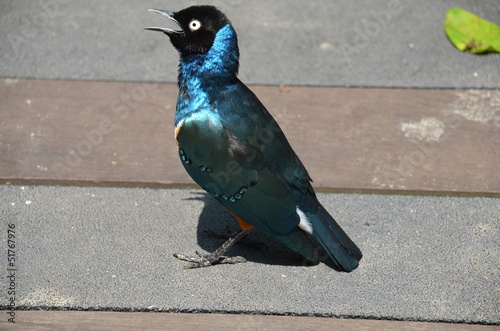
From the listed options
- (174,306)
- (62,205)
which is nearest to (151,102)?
(62,205)

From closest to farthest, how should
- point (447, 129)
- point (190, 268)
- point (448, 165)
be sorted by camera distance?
point (190, 268) → point (448, 165) → point (447, 129)

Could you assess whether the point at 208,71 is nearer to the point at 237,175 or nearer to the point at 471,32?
the point at 237,175

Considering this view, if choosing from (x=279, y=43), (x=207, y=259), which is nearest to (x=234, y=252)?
(x=207, y=259)

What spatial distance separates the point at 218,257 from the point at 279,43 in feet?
8.37

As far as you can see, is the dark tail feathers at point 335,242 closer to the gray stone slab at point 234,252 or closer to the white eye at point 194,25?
the gray stone slab at point 234,252

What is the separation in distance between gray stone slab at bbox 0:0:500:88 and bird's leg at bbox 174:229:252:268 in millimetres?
1799

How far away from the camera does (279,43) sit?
550 cm

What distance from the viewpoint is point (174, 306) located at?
3.25 meters

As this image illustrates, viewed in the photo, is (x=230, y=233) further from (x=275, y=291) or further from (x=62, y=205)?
(x=62, y=205)

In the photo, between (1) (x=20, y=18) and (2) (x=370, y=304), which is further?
(1) (x=20, y=18)

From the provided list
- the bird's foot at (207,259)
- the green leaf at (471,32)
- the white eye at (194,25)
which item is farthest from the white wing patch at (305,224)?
the green leaf at (471,32)

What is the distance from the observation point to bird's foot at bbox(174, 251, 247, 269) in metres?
3.49

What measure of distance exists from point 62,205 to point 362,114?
7.21 feet

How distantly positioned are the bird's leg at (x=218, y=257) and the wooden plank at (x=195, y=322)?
35 cm
